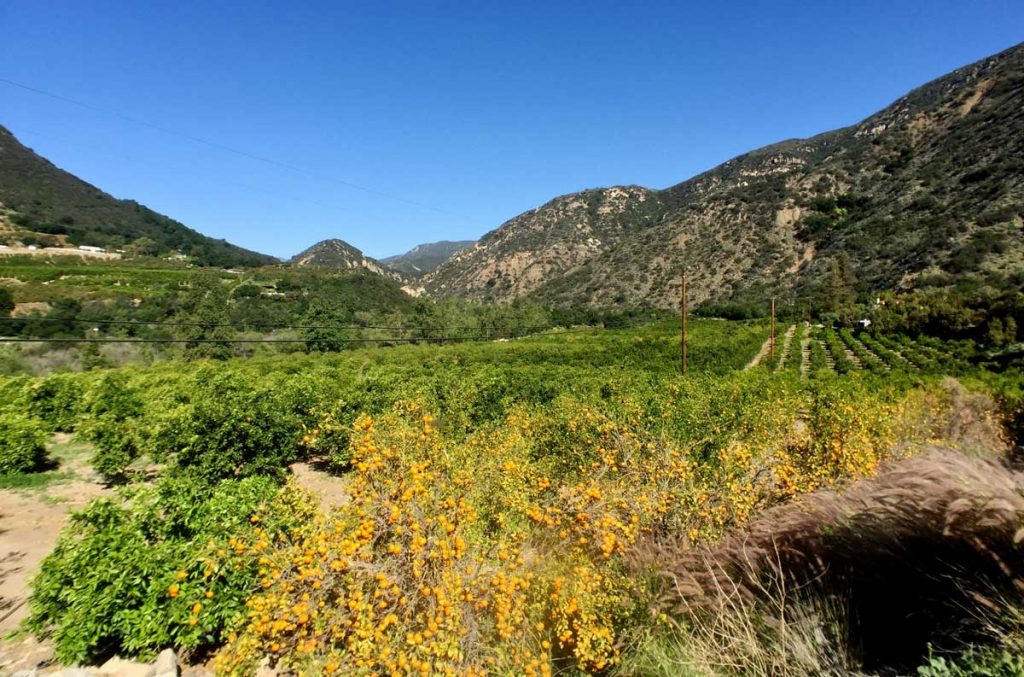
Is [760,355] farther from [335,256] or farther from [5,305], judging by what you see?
[335,256]

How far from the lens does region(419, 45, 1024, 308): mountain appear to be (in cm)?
5225

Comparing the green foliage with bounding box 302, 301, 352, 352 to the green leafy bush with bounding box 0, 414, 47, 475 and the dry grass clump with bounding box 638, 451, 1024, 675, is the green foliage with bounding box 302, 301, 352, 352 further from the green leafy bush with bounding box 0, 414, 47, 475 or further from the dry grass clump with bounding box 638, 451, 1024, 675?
the dry grass clump with bounding box 638, 451, 1024, 675

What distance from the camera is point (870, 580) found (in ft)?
9.29

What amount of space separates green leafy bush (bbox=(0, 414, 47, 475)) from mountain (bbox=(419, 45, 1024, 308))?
219 feet

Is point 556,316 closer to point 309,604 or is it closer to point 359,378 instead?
point 359,378

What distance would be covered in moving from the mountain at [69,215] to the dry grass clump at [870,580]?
100465mm

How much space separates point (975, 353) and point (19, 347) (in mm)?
Answer: 67177

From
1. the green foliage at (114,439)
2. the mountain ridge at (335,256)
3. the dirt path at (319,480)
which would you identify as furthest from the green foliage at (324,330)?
the mountain ridge at (335,256)

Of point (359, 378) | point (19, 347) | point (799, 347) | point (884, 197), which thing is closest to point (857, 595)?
point (359, 378)

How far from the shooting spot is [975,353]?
28969 mm

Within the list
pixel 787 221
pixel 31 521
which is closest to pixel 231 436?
pixel 31 521

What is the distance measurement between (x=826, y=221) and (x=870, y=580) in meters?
91.3

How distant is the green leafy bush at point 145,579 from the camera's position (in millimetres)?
4488

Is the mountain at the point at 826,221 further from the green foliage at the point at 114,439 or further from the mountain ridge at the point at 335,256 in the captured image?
the green foliage at the point at 114,439
